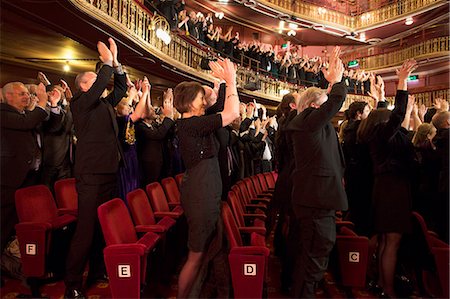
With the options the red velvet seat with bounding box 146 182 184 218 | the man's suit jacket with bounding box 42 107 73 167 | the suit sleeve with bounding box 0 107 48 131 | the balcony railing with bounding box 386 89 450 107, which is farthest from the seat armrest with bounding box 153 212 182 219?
the balcony railing with bounding box 386 89 450 107

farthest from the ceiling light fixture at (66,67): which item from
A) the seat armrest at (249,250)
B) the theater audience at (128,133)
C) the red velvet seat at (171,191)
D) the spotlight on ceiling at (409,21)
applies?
the spotlight on ceiling at (409,21)

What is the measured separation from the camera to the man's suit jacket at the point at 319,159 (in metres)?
1.99

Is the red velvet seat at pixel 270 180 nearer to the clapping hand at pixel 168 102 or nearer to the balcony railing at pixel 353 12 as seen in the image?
the clapping hand at pixel 168 102

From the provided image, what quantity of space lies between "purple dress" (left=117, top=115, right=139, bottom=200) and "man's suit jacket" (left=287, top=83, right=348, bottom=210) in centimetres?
140

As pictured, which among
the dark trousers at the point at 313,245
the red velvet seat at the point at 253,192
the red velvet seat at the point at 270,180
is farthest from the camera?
the red velvet seat at the point at 270,180

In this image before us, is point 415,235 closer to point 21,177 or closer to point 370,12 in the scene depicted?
point 21,177

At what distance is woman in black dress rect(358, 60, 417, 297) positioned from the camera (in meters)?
2.31

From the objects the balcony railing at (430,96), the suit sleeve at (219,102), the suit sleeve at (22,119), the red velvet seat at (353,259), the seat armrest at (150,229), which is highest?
the balcony railing at (430,96)

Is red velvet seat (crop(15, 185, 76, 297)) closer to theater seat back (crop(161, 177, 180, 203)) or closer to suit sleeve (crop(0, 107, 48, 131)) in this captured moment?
suit sleeve (crop(0, 107, 48, 131))

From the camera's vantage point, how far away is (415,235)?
249 cm

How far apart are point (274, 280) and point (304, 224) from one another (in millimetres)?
855

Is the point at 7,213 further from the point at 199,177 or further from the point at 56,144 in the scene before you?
the point at 199,177

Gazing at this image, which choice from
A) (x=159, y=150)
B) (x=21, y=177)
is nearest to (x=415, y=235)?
(x=159, y=150)

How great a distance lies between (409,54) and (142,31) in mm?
12348
